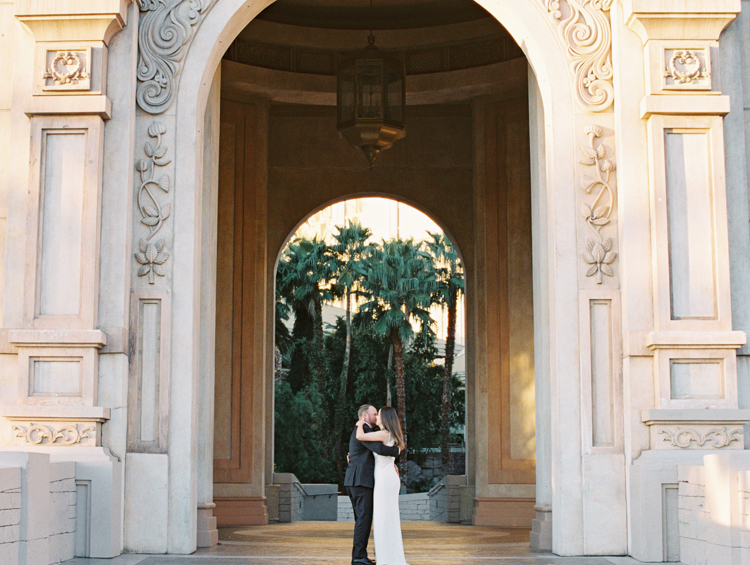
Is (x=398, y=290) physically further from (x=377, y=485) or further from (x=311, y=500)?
(x=377, y=485)

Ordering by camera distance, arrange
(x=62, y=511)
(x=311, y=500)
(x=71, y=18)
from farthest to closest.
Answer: (x=311, y=500)
(x=71, y=18)
(x=62, y=511)

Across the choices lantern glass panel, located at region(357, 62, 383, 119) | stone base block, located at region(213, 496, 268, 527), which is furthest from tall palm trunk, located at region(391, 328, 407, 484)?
lantern glass panel, located at region(357, 62, 383, 119)

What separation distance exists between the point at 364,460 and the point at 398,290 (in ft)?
106

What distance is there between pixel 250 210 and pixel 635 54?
719cm

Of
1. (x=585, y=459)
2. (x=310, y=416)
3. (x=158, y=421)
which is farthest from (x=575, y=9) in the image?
(x=310, y=416)

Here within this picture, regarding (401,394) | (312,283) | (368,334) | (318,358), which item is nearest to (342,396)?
(318,358)

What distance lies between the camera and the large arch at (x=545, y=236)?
25.4 ft

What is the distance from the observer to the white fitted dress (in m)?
7.43

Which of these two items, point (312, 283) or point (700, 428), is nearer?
point (700, 428)

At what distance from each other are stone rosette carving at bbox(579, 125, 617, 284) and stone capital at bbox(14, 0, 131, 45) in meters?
4.32

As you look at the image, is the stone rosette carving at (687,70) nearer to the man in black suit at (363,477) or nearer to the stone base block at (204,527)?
the man in black suit at (363,477)

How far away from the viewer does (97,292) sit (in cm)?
777

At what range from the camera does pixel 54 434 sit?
748 cm

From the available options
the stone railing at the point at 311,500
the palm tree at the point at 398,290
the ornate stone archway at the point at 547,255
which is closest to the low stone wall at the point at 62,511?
the ornate stone archway at the point at 547,255
